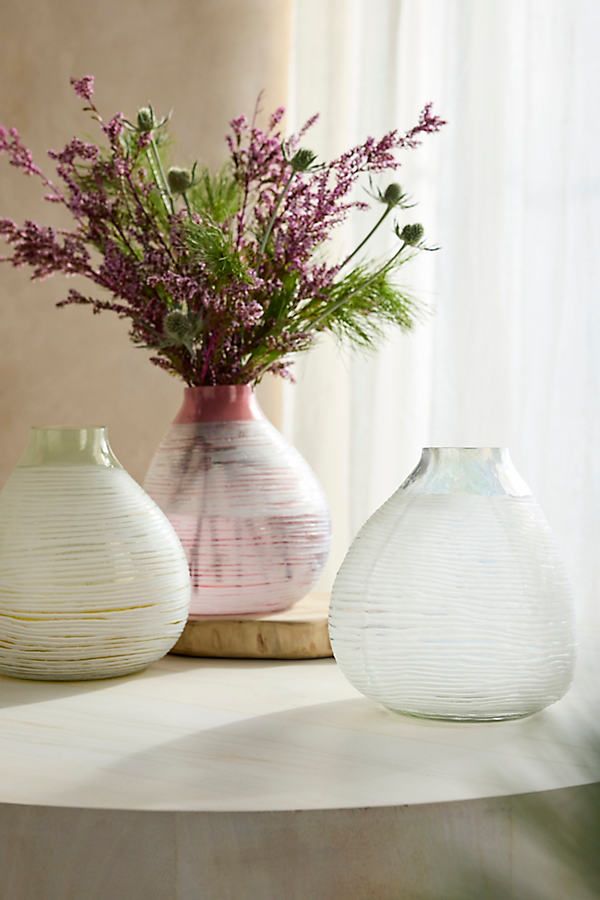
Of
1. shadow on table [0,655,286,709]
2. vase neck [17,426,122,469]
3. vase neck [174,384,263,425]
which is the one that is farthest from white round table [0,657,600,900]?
vase neck [174,384,263,425]

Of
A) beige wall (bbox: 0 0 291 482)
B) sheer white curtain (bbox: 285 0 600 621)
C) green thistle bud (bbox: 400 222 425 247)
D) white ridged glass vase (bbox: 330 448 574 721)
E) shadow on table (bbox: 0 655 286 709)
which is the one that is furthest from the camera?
beige wall (bbox: 0 0 291 482)

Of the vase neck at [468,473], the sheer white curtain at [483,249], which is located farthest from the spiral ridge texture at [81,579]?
the sheer white curtain at [483,249]

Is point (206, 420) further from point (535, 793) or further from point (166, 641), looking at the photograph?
point (535, 793)

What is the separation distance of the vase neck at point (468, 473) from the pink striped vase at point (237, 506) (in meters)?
0.29

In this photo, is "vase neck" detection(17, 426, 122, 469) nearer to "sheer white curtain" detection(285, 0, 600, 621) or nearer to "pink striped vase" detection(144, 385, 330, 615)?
"pink striped vase" detection(144, 385, 330, 615)

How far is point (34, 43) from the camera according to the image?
1949 mm

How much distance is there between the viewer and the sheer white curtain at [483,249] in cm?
153

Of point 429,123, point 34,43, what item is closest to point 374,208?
point 34,43

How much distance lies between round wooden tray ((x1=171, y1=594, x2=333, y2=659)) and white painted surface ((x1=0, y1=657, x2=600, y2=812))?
3.2 inches

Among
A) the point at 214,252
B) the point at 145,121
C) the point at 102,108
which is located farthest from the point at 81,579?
the point at 102,108

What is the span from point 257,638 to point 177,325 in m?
0.31

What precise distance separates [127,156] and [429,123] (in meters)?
0.30

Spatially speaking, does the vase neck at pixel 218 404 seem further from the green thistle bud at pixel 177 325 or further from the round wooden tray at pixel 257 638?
the round wooden tray at pixel 257 638

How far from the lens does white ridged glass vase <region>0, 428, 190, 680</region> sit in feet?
3.02
